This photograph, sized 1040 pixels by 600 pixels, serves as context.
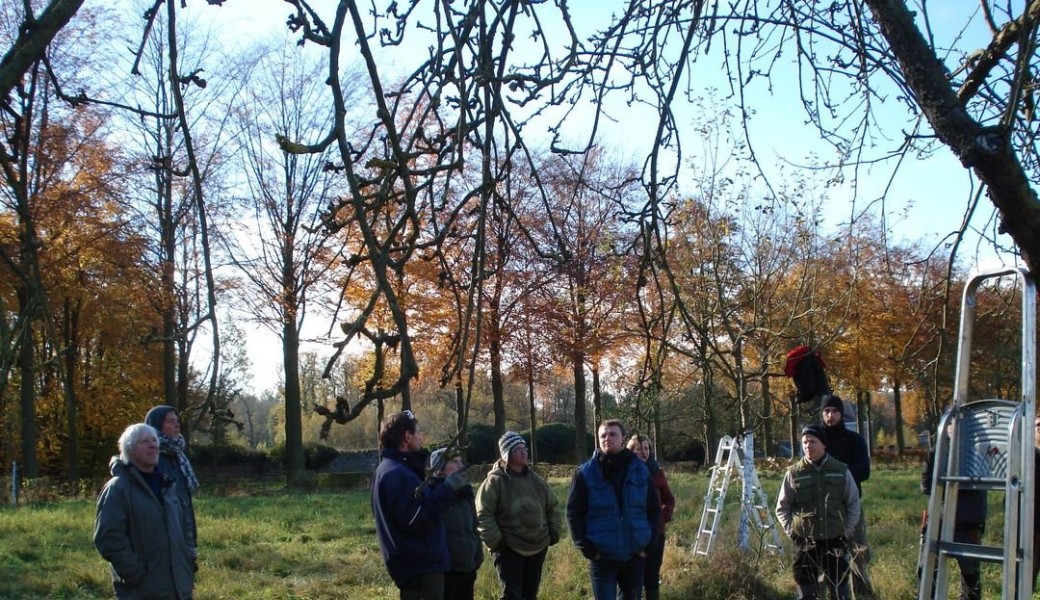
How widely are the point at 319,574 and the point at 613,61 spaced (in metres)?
7.08

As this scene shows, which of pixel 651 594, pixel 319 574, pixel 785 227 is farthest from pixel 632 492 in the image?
pixel 785 227

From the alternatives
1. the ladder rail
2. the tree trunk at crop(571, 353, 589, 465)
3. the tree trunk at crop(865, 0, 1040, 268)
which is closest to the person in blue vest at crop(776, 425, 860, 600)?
the ladder rail

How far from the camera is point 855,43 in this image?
11.4ft

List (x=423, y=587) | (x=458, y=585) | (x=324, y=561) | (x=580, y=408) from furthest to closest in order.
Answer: (x=580, y=408) → (x=324, y=561) → (x=458, y=585) → (x=423, y=587)

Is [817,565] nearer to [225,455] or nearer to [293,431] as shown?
[293,431]

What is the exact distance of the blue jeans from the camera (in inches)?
239

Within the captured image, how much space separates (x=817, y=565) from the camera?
646 cm

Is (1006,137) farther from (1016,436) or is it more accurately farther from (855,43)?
(1016,436)

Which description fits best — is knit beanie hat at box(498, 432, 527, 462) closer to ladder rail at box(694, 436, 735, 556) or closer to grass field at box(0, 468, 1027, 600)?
grass field at box(0, 468, 1027, 600)

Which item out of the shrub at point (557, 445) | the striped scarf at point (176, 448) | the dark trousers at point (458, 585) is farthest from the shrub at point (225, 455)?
the striped scarf at point (176, 448)

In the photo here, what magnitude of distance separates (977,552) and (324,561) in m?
7.43

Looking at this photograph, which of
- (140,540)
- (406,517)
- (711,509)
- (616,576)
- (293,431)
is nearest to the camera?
(140,540)

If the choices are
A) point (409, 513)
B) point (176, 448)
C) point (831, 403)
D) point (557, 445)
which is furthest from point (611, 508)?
point (557, 445)

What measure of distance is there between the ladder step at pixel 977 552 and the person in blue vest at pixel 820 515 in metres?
3.14
